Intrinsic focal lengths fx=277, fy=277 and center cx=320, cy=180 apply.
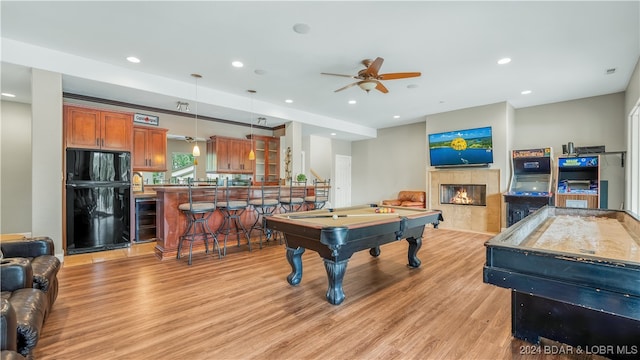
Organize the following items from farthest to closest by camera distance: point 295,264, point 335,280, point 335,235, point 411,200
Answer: point 411,200 → point 295,264 → point 335,280 → point 335,235

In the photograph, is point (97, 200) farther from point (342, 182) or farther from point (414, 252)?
point (342, 182)

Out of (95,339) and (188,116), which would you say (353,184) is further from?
(95,339)

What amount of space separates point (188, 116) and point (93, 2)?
147 inches

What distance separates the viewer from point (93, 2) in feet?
8.93

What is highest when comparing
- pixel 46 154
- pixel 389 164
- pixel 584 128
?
pixel 584 128

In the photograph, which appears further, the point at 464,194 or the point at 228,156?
the point at 228,156

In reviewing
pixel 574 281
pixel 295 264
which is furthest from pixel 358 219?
pixel 574 281

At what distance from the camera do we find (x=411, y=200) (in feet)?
25.3

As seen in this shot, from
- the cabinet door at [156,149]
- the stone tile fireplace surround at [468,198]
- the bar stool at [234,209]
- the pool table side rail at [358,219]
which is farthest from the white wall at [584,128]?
the cabinet door at [156,149]

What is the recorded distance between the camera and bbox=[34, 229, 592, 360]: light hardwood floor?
6.33 ft

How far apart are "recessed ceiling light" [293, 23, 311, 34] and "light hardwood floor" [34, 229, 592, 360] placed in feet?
9.50

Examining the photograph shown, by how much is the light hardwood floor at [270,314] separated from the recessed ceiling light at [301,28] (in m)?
2.90

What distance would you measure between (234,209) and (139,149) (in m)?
2.75

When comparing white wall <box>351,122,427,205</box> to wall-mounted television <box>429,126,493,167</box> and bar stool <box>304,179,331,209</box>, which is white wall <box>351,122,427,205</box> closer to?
wall-mounted television <box>429,126,493,167</box>
